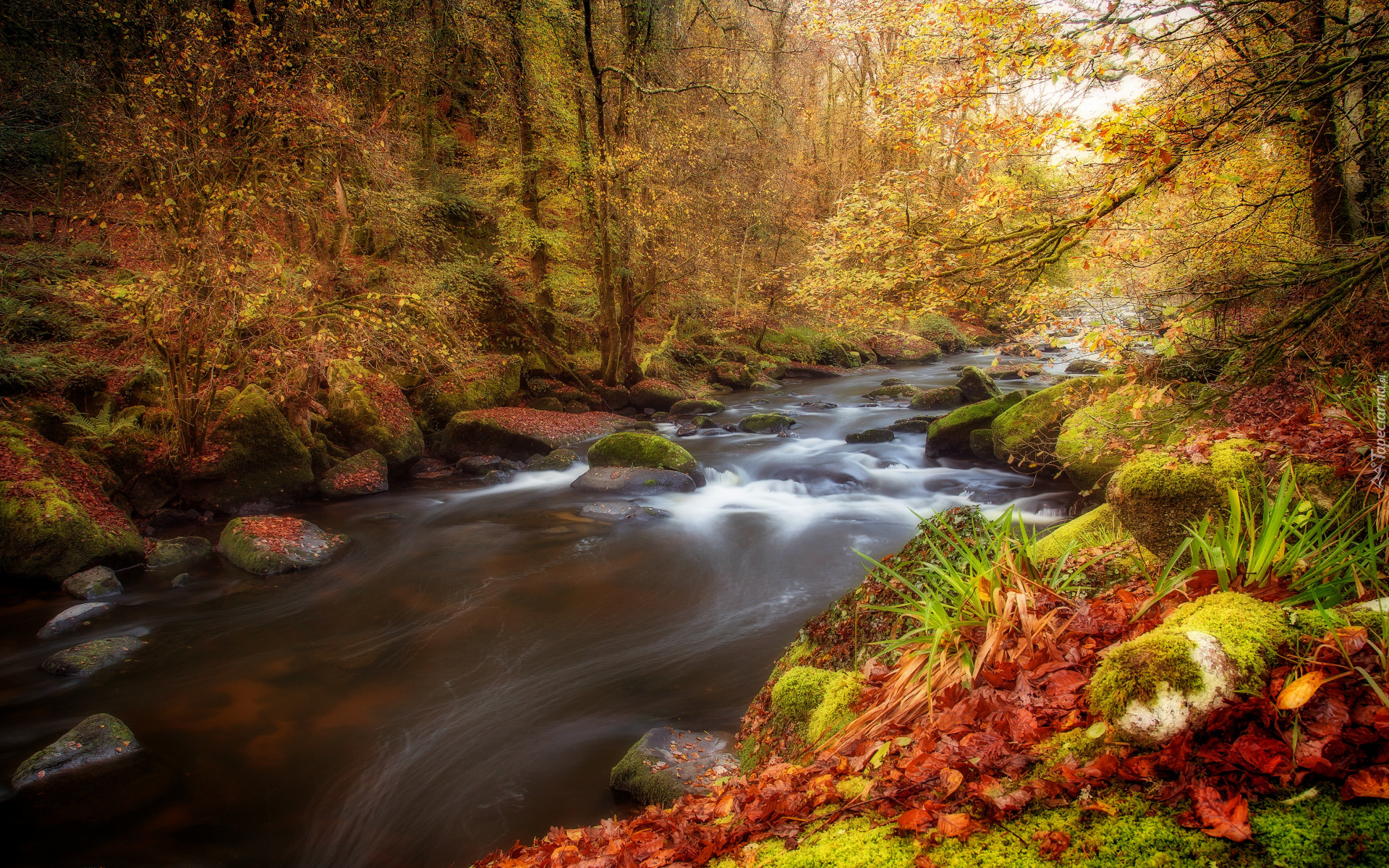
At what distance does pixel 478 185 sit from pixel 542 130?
2384mm

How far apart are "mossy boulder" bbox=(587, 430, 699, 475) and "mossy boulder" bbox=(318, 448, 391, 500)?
403cm

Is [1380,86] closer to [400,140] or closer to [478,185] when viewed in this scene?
[400,140]

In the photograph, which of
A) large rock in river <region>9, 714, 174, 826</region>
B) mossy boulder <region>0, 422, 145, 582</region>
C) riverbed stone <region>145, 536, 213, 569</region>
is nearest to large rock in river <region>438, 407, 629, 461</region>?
riverbed stone <region>145, 536, 213, 569</region>

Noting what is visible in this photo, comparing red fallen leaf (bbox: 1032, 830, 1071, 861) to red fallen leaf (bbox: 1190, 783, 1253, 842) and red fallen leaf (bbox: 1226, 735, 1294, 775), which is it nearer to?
red fallen leaf (bbox: 1190, 783, 1253, 842)

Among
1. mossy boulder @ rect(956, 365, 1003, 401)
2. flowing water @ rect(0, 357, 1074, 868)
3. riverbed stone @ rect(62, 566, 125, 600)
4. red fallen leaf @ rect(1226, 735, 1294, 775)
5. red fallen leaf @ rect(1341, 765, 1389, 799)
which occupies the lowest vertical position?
flowing water @ rect(0, 357, 1074, 868)

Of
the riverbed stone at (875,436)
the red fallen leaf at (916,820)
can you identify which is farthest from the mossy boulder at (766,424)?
the red fallen leaf at (916,820)

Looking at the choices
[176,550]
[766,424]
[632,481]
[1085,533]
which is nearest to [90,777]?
[176,550]

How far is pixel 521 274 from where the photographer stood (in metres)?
18.0

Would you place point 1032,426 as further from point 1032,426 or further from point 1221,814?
point 1221,814

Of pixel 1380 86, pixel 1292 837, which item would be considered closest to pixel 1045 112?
pixel 1380 86

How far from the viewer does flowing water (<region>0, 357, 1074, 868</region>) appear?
15.1 ft

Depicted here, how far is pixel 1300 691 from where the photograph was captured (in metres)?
1.47

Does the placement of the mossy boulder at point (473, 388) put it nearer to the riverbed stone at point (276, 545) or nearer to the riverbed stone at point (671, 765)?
the riverbed stone at point (276, 545)

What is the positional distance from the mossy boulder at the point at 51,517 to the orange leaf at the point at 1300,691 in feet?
36.1
